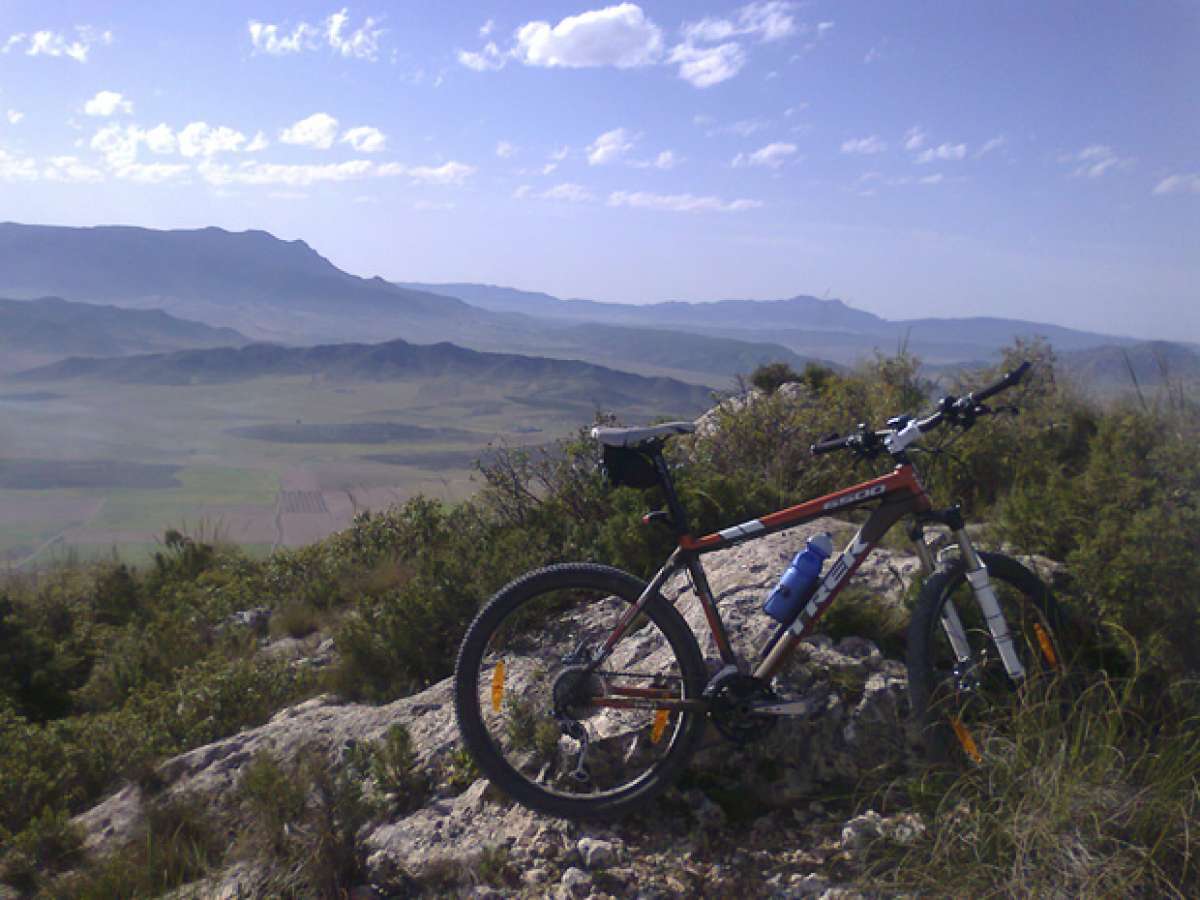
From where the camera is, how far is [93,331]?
496 ft

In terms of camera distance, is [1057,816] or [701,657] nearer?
[1057,816]

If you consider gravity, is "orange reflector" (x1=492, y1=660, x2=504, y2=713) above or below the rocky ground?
above

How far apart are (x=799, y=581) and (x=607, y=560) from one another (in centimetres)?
208

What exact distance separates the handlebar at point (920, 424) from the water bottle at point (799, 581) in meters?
0.36

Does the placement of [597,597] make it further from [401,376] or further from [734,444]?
[401,376]

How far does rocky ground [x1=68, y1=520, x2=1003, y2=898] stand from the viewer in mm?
2711

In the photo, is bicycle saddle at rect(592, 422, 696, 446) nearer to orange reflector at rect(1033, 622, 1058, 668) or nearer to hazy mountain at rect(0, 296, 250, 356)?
orange reflector at rect(1033, 622, 1058, 668)

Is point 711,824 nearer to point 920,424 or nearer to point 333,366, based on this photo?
point 920,424

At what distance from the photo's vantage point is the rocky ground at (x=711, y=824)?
107 inches

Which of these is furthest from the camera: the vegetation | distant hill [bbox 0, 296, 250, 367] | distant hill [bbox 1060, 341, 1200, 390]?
distant hill [bbox 0, 296, 250, 367]

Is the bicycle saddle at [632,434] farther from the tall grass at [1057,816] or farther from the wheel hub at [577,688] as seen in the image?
the tall grass at [1057,816]

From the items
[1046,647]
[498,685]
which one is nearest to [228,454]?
[498,685]

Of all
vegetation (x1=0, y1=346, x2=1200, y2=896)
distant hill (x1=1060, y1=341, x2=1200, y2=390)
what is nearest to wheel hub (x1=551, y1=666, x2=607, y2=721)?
vegetation (x1=0, y1=346, x2=1200, y2=896)

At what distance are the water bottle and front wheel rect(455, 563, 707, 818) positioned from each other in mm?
365
